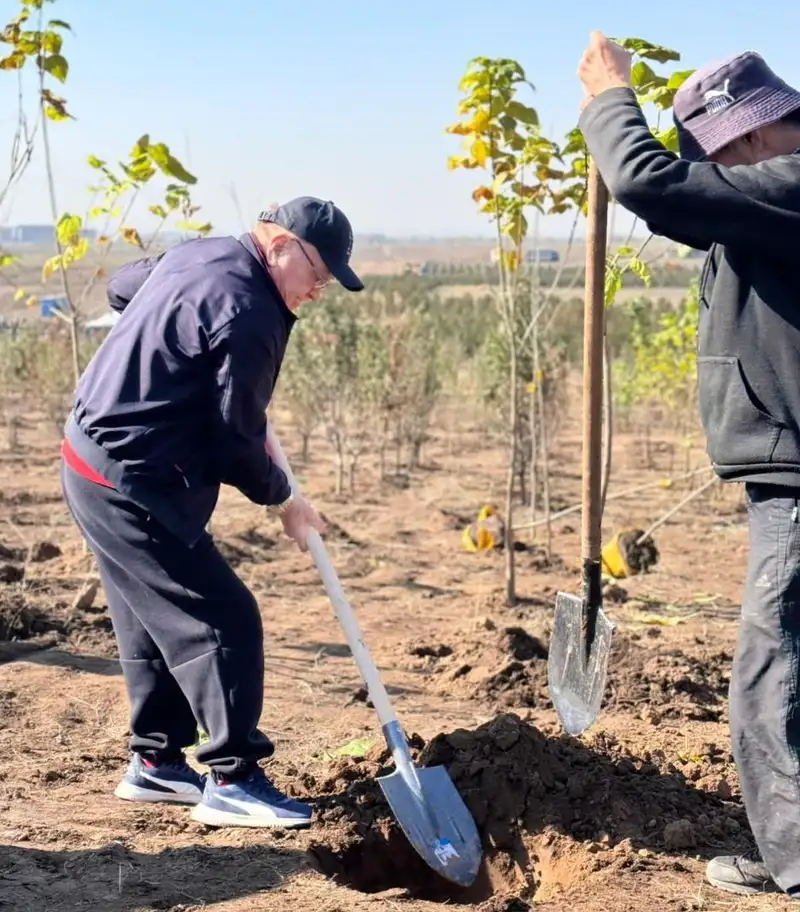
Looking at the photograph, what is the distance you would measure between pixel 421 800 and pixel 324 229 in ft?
5.35

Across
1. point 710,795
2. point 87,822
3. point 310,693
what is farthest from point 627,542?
point 87,822

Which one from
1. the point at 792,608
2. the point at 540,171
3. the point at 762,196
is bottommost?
the point at 792,608

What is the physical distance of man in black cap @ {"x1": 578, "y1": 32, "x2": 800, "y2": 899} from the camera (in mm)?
2570

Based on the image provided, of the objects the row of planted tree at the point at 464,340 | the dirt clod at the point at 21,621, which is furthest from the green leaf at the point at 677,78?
the dirt clod at the point at 21,621

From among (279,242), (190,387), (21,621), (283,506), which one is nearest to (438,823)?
(283,506)

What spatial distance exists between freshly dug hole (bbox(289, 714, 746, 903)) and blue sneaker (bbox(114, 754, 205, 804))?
0.32 metres

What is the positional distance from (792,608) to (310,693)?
103 inches

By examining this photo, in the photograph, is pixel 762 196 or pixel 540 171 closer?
pixel 762 196

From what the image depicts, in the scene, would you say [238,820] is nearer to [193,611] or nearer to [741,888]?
[193,611]

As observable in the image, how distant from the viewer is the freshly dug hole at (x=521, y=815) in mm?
3275

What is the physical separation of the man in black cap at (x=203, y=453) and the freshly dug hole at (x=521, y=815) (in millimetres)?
206

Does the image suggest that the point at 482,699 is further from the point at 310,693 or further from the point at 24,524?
the point at 24,524

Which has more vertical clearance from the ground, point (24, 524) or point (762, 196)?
point (762, 196)

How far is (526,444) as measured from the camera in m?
11.3
